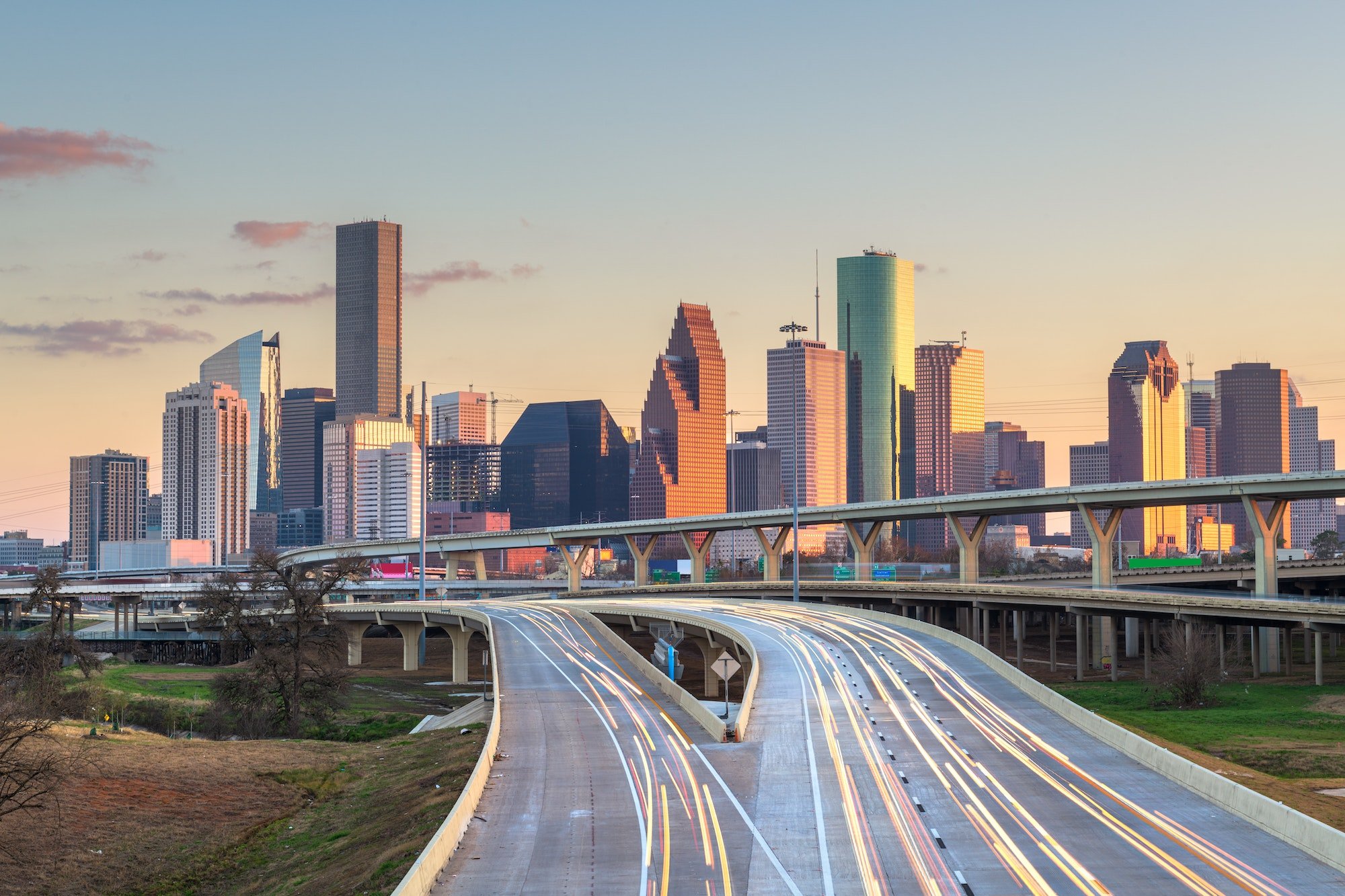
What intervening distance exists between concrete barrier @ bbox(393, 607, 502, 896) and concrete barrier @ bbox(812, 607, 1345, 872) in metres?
17.9

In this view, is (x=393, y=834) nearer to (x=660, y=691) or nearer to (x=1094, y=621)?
(x=660, y=691)

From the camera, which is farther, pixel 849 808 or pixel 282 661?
pixel 282 661

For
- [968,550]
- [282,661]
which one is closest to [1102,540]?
[968,550]

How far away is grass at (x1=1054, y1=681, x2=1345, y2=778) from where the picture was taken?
50.0 metres

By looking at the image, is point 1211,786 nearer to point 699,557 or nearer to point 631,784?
point 631,784

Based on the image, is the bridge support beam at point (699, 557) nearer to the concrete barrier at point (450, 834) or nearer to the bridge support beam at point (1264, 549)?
the bridge support beam at point (1264, 549)

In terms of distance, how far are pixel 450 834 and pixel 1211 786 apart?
18610 mm

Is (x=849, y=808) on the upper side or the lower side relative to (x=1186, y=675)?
upper

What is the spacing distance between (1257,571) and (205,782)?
65834mm

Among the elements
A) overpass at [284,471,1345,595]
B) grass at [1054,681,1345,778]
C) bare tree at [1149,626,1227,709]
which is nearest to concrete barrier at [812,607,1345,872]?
grass at [1054,681,1345,778]

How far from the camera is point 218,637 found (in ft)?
492

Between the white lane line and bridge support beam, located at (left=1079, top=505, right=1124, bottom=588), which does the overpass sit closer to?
bridge support beam, located at (left=1079, top=505, right=1124, bottom=588)

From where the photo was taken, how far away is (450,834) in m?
31.2

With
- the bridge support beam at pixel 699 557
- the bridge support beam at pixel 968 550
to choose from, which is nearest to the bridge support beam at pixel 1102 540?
A: the bridge support beam at pixel 968 550
